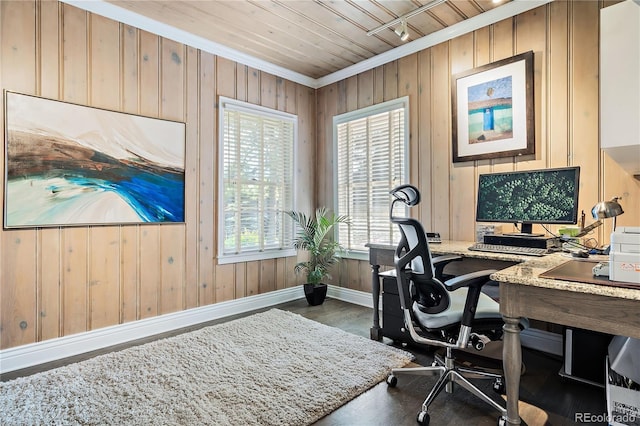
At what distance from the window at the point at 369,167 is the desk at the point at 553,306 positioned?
6.85 ft

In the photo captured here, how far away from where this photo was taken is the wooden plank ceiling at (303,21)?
9.23 feet

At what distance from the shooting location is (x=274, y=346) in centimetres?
268

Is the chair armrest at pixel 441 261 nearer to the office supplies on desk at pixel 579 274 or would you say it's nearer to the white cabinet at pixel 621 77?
the office supplies on desk at pixel 579 274

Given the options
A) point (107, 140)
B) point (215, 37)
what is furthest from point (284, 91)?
point (107, 140)

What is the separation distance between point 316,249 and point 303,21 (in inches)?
91.3

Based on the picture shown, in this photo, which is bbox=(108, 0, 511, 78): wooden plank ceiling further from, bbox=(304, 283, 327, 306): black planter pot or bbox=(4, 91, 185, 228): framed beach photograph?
bbox=(304, 283, 327, 306): black planter pot

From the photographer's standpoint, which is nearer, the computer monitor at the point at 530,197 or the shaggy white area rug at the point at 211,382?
the shaggy white area rug at the point at 211,382

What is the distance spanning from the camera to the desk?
1.24m

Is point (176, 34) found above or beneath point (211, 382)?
above

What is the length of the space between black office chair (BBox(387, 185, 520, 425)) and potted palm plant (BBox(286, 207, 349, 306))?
2101 millimetres

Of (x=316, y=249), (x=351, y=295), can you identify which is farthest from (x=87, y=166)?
(x=351, y=295)

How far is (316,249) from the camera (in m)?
3.97

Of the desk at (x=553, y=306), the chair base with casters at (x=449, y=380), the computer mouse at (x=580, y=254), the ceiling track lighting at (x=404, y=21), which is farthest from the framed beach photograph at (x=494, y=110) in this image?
the chair base with casters at (x=449, y=380)

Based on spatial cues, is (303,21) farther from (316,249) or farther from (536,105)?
(316,249)
